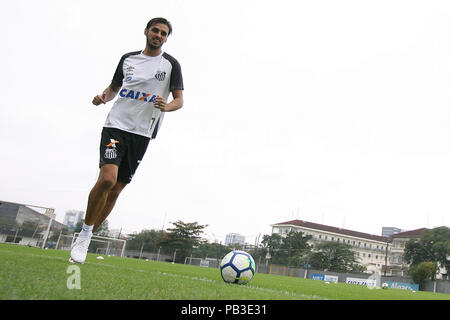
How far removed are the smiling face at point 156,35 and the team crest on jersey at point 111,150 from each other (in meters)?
1.14

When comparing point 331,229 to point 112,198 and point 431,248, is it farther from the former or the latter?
point 112,198

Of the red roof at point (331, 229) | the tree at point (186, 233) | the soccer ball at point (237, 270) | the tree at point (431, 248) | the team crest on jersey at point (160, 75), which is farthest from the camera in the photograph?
the red roof at point (331, 229)

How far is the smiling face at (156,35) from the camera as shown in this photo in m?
3.98

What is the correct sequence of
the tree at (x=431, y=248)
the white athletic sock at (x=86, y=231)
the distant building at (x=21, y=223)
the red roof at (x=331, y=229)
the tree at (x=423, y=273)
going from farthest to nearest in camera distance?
the red roof at (x=331, y=229)
the tree at (x=431, y=248)
the tree at (x=423, y=273)
the distant building at (x=21, y=223)
the white athletic sock at (x=86, y=231)

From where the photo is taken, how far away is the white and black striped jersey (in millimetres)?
3916

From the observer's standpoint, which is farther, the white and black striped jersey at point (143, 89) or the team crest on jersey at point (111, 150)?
the white and black striped jersey at point (143, 89)

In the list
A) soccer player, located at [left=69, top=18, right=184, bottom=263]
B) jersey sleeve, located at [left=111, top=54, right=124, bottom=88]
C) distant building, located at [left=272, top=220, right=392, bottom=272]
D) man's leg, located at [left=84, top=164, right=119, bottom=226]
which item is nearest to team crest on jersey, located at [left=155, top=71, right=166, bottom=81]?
soccer player, located at [left=69, top=18, right=184, bottom=263]

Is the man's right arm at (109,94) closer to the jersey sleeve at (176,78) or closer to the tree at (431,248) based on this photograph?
the jersey sleeve at (176,78)

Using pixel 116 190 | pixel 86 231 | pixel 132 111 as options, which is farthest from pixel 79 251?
pixel 132 111

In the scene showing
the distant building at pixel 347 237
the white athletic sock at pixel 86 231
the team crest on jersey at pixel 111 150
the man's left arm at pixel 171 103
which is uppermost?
the distant building at pixel 347 237

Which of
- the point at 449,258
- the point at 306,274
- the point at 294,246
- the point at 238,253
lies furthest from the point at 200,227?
the point at 238,253

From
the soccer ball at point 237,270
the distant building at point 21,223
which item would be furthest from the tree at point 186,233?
the soccer ball at point 237,270
